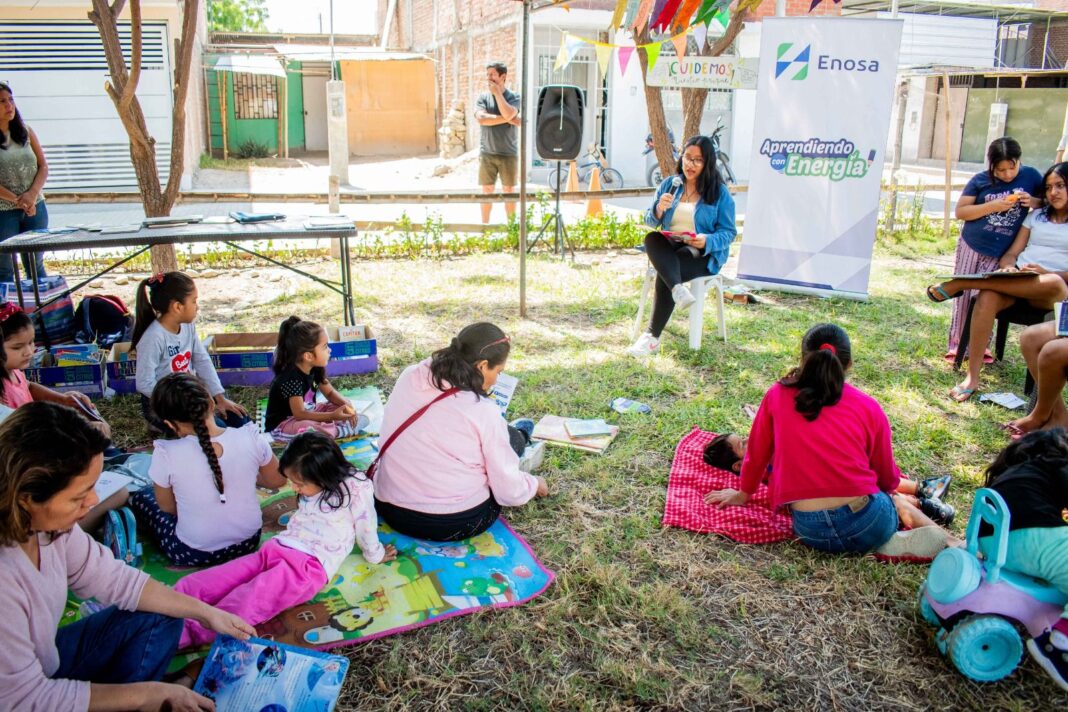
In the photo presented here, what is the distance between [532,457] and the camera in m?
3.78

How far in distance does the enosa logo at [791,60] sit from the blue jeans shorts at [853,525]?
469cm

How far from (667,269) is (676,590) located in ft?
9.75

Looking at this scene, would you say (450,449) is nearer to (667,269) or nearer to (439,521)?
(439,521)

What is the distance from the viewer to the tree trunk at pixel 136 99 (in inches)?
230

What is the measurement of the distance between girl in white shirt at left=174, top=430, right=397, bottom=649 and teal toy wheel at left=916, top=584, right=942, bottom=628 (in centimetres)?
194

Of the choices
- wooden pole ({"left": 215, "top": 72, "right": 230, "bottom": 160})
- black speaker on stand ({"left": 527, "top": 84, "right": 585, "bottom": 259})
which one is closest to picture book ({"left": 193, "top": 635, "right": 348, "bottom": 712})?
black speaker on stand ({"left": 527, "top": 84, "right": 585, "bottom": 259})

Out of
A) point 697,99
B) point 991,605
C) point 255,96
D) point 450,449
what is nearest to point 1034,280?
point 991,605

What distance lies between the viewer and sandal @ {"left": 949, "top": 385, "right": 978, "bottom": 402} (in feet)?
15.5

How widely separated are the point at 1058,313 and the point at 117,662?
177 inches

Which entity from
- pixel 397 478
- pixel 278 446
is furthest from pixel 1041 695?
pixel 278 446

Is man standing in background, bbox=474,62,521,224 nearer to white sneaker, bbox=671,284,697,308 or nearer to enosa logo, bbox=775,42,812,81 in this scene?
enosa logo, bbox=775,42,812,81

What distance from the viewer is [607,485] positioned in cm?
372

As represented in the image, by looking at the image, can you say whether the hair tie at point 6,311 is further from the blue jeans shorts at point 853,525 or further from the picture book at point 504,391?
the blue jeans shorts at point 853,525

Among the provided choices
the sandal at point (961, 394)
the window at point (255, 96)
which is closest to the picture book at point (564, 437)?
the sandal at point (961, 394)
